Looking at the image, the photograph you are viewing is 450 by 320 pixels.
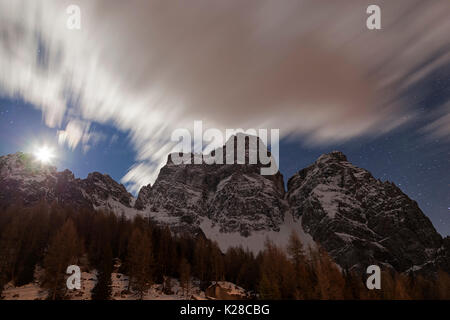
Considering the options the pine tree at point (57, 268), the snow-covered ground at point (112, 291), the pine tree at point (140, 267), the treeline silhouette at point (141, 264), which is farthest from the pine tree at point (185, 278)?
the pine tree at point (57, 268)

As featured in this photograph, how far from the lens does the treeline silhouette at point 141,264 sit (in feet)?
169

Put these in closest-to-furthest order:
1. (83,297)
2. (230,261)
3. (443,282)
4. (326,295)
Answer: (83,297), (326,295), (443,282), (230,261)

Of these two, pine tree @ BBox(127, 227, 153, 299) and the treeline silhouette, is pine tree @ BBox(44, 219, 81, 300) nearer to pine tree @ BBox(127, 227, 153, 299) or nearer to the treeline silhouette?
the treeline silhouette

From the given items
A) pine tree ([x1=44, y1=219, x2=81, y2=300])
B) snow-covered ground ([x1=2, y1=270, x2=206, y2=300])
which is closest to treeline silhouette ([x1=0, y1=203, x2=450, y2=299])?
pine tree ([x1=44, y1=219, x2=81, y2=300])

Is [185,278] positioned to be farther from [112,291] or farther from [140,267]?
[112,291]

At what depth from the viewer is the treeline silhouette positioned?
5147 cm

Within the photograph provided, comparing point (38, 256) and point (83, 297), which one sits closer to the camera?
point (83, 297)

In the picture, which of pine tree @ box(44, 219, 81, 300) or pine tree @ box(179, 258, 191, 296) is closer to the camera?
pine tree @ box(44, 219, 81, 300)

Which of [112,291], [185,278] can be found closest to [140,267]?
[112,291]

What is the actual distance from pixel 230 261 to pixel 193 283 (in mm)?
28420
